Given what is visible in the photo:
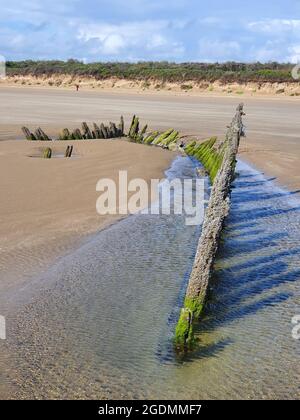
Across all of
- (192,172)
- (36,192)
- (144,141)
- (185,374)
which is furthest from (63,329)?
(144,141)

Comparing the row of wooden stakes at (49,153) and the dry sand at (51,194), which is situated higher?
the row of wooden stakes at (49,153)

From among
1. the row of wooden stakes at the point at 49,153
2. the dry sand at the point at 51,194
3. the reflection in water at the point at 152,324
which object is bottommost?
the reflection in water at the point at 152,324

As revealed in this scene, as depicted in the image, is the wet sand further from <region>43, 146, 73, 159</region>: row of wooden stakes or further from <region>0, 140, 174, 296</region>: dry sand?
<region>43, 146, 73, 159</region>: row of wooden stakes

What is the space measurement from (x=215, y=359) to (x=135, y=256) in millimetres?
2597

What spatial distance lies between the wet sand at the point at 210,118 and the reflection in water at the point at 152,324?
552 centimetres

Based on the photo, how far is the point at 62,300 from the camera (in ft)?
18.9

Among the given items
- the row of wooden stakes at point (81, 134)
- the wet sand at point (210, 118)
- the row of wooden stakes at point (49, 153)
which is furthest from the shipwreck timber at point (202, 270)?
the row of wooden stakes at point (81, 134)

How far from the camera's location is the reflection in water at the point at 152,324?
436 cm

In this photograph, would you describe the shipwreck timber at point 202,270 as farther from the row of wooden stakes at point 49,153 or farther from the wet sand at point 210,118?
the row of wooden stakes at point 49,153

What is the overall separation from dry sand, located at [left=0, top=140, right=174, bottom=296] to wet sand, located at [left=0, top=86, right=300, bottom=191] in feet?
10.0

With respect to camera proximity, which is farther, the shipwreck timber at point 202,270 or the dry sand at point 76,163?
the dry sand at point 76,163

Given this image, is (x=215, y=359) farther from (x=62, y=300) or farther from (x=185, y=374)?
(x=62, y=300)

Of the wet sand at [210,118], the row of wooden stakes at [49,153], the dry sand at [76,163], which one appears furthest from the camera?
the wet sand at [210,118]

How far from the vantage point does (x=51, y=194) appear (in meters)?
9.90
